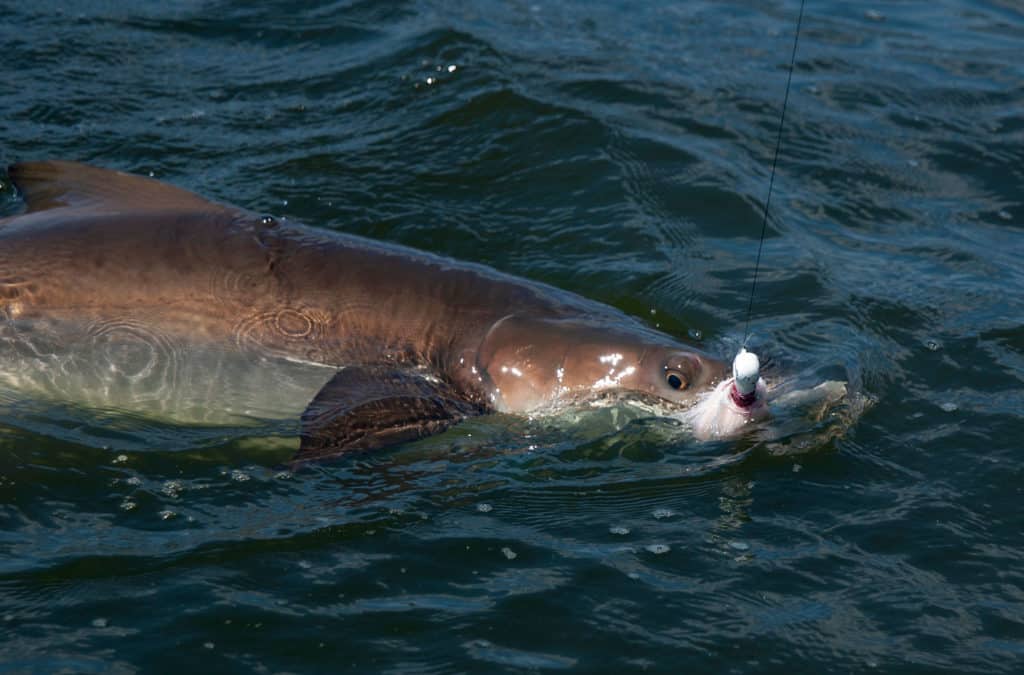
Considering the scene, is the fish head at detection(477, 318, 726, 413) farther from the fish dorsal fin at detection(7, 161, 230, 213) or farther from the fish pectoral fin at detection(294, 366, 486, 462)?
the fish dorsal fin at detection(7, 161, 230, 213)

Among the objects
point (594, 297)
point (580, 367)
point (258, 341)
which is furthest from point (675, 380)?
point (258, 341)

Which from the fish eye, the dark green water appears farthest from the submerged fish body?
the dark green water

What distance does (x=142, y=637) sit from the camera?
4055 millimetres

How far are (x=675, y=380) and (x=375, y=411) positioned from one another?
1155 mm

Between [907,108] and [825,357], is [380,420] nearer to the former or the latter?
[825,357]

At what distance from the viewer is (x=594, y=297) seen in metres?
6.47

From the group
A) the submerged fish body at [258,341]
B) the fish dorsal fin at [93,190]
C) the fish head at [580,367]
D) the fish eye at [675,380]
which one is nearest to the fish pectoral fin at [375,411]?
the submerged fish body at [258,341]

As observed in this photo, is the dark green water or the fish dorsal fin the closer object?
the dark green water

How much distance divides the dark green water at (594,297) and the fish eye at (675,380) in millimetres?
216

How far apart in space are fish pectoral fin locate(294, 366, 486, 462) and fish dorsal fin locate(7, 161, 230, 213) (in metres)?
1.01

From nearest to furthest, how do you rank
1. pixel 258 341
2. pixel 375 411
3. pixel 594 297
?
pixel 375 411 → pixel 258 341 → pixel 594 297

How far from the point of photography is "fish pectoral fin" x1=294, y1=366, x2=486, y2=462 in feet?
16.5

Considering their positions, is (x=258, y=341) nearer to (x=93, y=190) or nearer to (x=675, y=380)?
(x=93, y=190)

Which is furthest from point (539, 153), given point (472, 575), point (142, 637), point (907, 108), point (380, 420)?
point (142, 637)
